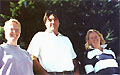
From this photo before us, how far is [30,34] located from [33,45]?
44.3 inches

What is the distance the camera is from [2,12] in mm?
2908

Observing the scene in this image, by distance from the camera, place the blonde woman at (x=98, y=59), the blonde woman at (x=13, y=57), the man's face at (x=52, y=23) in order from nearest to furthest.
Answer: the blonde woman at (x=13, y=57), the man's face at (x=52, y=23), the blonde woman at (x=98, y=59)

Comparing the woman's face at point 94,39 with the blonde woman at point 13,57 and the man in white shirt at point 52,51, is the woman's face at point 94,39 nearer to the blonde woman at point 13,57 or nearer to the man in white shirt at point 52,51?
the man in white shirt at point 52,51

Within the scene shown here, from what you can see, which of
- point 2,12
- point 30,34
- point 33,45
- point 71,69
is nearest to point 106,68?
point 71,69

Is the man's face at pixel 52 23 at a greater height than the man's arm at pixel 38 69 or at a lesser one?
greater

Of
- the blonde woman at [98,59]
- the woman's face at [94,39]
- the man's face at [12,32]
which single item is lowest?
the blonde woman at [98,59]

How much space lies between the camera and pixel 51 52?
181 cm

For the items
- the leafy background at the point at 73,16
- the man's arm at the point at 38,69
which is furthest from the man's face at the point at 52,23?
the leafy background at the point at 73,16

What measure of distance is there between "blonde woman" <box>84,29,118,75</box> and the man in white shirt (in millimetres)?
233

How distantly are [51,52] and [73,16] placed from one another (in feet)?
4.90

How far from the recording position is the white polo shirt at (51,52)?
1.79 m

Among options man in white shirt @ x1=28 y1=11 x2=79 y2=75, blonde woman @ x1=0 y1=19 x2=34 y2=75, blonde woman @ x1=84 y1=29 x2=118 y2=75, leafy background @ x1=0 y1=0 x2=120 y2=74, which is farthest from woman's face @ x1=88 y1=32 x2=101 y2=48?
blonde woman @ x1=0 y1=19 x2=34 y2=75

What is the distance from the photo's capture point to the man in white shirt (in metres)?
1.80

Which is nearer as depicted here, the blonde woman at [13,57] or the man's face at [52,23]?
the blonde woman at [13,57]
